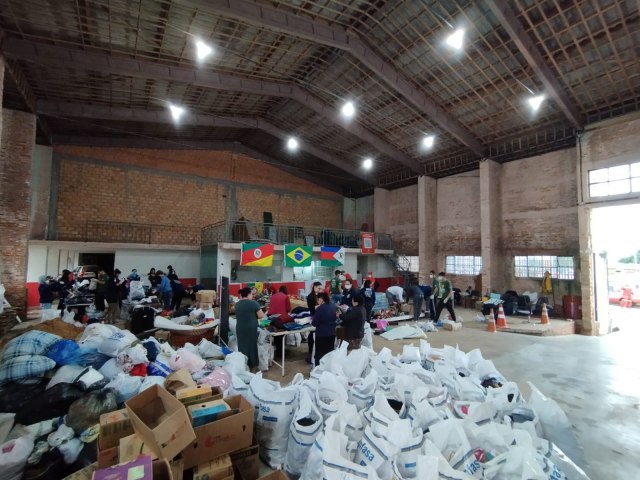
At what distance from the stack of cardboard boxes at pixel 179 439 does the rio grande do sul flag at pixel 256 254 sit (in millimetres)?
8156

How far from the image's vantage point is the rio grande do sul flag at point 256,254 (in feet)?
35.0

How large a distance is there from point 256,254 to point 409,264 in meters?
8.56

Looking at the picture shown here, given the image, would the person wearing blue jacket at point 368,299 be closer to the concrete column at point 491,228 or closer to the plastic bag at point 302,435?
the plastic bag at point 302,435

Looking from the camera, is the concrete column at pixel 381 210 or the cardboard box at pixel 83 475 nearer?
the cardboard box at pixel 83 475

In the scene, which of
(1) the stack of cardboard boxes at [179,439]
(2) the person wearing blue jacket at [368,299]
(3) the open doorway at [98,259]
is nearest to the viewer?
(1) the stack of cardboard boxes at [179,439]

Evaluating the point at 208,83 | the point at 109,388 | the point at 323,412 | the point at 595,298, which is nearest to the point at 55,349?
the point at 109,388

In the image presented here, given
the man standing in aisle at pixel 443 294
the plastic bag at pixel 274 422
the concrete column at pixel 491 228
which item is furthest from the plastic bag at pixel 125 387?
the concrete column at pixel 491 228

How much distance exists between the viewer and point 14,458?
6.82 ft

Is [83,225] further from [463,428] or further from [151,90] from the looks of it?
[463,428]

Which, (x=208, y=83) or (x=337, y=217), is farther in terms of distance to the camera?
(x=337, y=217)

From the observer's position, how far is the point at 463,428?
7.39 ft

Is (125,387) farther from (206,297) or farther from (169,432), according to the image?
(206,297)

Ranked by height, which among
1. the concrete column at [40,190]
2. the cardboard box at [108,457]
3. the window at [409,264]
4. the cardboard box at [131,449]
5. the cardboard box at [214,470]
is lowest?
the cardboard box at [214,470]

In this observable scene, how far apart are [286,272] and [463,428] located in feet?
34.6
